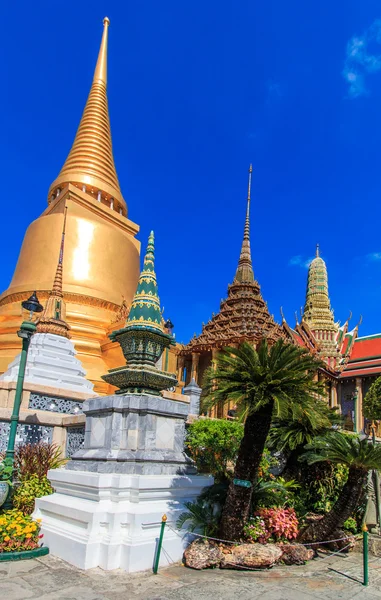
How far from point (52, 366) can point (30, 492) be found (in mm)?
6924

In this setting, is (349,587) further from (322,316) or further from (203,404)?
(322,316)

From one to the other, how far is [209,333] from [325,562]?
81.8 ft

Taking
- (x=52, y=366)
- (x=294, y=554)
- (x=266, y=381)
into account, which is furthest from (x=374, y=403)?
(x=266, y=381)

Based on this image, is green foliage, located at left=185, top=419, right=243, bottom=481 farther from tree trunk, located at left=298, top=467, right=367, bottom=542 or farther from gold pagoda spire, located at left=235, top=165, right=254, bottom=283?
gold pagoda spire, located at left=235, top=165, right=254, bottom=283

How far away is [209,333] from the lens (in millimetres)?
31578

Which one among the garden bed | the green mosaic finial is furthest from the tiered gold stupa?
the garden bed

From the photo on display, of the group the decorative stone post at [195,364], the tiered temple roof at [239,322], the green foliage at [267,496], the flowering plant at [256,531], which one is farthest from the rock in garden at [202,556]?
the decorative stone post at [195,364]

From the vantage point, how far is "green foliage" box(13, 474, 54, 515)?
750cm

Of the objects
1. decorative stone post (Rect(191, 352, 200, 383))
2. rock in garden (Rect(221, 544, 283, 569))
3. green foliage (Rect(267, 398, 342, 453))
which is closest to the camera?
rock in garden (Rect(221, 544, 283, 569))

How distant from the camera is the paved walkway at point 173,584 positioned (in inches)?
193

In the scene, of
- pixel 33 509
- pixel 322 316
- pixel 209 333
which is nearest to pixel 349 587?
pixel 33 509

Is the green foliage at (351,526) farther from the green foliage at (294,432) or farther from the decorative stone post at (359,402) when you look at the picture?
the decorative stone post at (359,402)

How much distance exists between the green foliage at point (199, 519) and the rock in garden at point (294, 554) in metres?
0.99

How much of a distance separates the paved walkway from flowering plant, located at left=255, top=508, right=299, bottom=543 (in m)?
0.68
